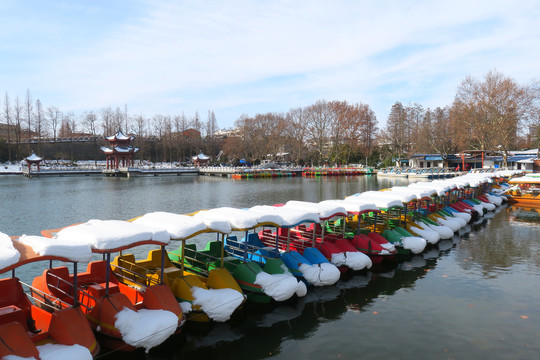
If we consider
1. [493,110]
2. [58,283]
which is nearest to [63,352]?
[58,283]

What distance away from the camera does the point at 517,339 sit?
10.1m

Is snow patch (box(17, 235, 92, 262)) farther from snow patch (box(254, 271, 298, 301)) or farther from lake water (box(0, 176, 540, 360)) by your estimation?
snow patch (box(254, 271, 298, 301))

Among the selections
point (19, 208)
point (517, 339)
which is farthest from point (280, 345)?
point (19, 208)

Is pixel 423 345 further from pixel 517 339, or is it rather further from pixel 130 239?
pixel 130 239

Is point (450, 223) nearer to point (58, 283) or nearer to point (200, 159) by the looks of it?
point (58, 283)

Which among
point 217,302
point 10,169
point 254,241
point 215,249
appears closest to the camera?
point 217,302

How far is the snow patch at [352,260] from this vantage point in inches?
585

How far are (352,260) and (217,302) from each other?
21.2 feet

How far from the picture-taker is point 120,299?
9.45 m

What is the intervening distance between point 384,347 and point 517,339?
12.0 ft

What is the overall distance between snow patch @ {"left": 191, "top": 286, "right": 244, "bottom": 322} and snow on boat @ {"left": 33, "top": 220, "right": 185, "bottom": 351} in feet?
2.49

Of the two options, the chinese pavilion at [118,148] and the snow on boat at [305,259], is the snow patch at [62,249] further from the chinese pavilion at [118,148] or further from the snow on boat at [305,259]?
the chinese pavilion at [118,148]

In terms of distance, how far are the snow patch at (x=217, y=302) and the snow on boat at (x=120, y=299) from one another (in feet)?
2.49

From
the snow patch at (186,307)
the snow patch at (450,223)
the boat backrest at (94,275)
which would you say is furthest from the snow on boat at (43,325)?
the snow patch at (450,223)
